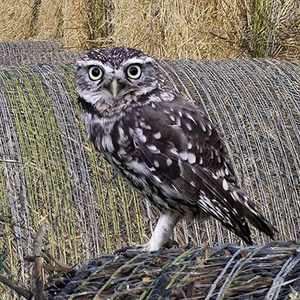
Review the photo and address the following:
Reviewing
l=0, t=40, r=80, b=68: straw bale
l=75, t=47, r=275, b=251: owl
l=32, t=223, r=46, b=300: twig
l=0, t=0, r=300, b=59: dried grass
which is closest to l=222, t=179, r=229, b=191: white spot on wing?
l=75, t=47, r=275, b=251: owl

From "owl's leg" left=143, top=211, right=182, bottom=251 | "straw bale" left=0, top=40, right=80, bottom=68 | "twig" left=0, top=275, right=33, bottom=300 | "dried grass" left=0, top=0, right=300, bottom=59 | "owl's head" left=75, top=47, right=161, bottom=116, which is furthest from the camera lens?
"straw bale" left=0, top=40, right=80, bottom=68

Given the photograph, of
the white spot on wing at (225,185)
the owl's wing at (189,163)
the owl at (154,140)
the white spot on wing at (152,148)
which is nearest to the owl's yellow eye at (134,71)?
the owl at (154,140)

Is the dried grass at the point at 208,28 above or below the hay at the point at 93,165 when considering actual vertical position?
above

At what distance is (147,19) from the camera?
17.6ft

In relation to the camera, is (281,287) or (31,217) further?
(31,217)

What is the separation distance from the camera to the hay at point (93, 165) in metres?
2.96

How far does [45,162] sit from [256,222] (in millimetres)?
964

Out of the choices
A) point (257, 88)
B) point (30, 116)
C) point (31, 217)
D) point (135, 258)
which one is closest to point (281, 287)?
point (135, 258)

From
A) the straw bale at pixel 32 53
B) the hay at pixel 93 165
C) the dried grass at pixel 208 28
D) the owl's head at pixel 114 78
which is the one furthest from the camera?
the straw bale at pixel 32 53

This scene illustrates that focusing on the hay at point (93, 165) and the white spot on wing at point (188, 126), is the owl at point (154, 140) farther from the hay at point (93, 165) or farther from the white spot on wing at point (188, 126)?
the hay at point (93, 165)

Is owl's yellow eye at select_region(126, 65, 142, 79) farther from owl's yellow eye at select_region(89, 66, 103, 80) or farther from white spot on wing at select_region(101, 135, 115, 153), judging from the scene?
white spot on wing at select_region(101, 135, 115, 153)

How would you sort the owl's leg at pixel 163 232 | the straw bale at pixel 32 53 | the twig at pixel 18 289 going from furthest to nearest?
the straw bale at pixel 32 53
the owl's leg at pixel 163 232
the twig at pixel 18 289

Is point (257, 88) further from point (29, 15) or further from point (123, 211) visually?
point (29, 15)

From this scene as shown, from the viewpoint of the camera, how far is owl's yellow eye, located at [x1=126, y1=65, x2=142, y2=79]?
7.67 feet
